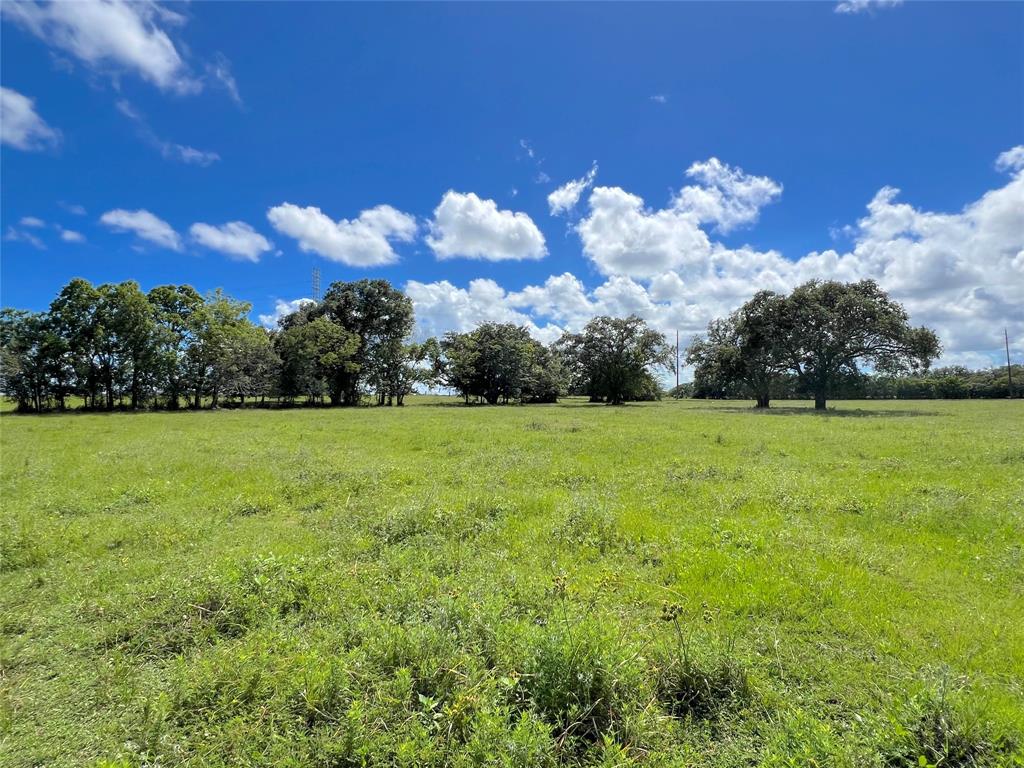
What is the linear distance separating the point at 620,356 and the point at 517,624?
183 feet

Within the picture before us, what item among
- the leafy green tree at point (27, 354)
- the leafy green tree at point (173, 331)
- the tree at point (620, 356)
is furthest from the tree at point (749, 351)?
the leafy green tree at point (27, 354)

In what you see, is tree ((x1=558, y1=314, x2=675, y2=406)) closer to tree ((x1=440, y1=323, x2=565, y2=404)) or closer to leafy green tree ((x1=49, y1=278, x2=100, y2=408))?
tree ((x1=440, y1=323, x2=565, y2=404))

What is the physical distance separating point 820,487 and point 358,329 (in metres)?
57.9

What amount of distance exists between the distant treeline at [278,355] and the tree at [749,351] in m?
9.38

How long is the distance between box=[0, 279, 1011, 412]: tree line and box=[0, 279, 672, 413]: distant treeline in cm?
14

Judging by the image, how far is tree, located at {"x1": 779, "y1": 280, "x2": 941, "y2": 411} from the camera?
36594 millimetres

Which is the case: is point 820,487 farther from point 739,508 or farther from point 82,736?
point 82,736

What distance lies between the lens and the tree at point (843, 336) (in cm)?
3659

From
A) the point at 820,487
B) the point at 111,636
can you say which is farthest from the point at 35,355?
the point at 820,487

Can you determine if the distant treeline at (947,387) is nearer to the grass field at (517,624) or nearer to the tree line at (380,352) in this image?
the tree line at (380,352)

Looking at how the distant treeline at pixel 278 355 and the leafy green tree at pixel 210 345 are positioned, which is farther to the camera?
the leafy green tree at pixel 210 345

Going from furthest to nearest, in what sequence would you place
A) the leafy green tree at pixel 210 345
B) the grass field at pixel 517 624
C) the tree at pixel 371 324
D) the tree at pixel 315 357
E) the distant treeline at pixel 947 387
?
1. the distant treeline at pixel 947 387
2. the tree at pixel 371 324
3. the tree at pixel 315 357
4. the leafy green tree at pixel 210 345
5. the grass field at pixel 517 624

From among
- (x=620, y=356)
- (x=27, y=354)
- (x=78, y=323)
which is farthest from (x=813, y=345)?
(x=27, y=354)

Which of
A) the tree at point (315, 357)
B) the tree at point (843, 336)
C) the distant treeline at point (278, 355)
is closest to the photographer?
the tree at point (843, 336)
